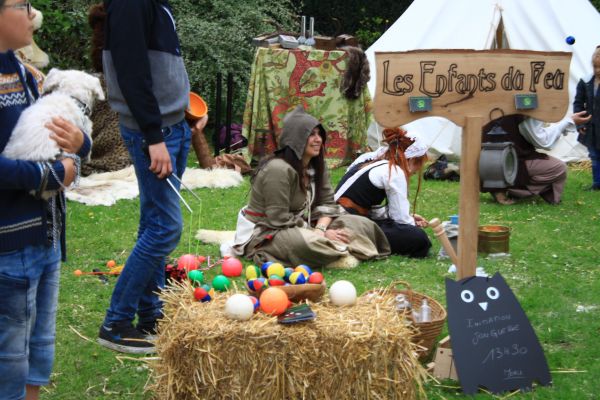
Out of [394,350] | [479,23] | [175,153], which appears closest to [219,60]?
[479,23]

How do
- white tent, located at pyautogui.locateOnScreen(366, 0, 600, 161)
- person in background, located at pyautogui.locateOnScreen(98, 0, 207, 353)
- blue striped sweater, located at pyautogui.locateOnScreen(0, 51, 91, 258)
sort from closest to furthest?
blue striped sweater, located at pyautogui.locateOnScreen(0, 51, 91, 258), person in background, located at pyautogui.locateOnScreen(98, 0, 207, 353), white tent, located at pyautogui.locateOnScreen(366, 0, 600, 161)

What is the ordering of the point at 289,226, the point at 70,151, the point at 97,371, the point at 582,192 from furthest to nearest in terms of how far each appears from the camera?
the point at 582,192
the point at 289,226
the point at 97,371
the point at 70,151

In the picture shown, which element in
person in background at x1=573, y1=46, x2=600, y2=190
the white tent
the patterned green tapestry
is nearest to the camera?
person in background at x1=573, y1=46, x2=600, y2=190

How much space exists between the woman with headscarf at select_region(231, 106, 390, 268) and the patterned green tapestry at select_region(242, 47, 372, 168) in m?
3.81

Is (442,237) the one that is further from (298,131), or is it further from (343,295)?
(298,131)

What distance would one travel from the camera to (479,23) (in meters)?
11.0

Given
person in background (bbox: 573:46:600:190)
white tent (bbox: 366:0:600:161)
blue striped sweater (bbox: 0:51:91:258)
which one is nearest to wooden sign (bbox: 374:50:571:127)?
blue striped sweater (bbox: 0:51:91:258)

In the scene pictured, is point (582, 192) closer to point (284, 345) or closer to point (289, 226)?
point (289, 226)

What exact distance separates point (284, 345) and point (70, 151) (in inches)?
45.6

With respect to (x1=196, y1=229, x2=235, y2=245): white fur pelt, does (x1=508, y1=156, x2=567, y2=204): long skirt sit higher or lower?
lower

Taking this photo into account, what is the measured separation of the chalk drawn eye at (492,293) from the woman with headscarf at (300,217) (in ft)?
7.07

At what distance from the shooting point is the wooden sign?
3.88 m

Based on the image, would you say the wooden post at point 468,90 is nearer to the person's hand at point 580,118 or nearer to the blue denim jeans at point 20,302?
the blue denim jeans at point 20,302

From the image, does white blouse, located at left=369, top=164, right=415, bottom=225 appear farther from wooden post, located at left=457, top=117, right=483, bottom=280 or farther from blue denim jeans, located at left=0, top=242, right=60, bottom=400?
blue denim jeans, located at left=0, top=242, right=60, bottom=400
